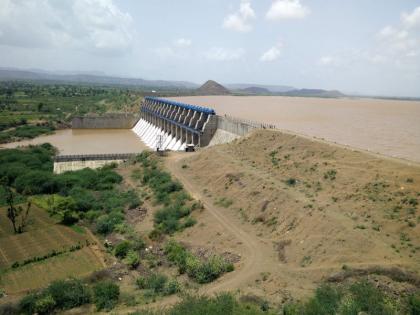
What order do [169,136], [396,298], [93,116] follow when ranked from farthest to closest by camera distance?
[93,116] → [169,136] → [396,298]

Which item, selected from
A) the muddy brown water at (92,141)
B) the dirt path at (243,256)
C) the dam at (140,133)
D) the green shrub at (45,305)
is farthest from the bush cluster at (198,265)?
the muddy brown water at (92,141)

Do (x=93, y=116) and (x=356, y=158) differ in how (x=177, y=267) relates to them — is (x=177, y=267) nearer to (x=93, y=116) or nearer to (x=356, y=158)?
(x=356, y=158)

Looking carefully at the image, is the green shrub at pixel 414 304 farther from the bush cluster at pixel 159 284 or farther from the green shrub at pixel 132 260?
the green shrub at pixel 132 260

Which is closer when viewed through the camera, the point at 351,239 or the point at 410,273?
the point at 410,273

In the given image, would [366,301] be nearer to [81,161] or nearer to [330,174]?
[330,174]

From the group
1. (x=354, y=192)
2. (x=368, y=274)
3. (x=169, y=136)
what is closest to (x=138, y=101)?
(x=169, y=136)

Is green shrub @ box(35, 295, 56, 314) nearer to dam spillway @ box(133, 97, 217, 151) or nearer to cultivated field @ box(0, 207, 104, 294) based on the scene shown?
cultivated field @ box(0, 207, 104, 294)
